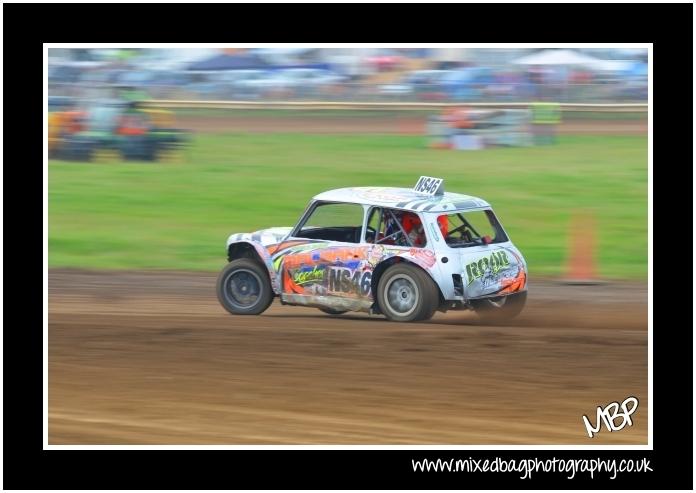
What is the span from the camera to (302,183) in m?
20.9

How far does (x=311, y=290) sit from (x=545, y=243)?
23.1 feet

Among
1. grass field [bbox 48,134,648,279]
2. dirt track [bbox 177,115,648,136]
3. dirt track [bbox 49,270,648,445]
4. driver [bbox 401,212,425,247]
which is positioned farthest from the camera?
dirt track [bbox 177,115,648,136]

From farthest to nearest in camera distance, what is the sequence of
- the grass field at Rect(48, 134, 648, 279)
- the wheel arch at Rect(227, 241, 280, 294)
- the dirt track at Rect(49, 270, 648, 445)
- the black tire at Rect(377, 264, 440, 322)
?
the grass field at Rect(48, 134, 648, 279), the wheel arch at Rect(227, 241, 280, 294), the black tire at Rect(377, 264, 440, 322), the dirt track at Rect(49, 270, 648, 445)

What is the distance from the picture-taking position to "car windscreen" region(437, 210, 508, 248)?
11.1 m

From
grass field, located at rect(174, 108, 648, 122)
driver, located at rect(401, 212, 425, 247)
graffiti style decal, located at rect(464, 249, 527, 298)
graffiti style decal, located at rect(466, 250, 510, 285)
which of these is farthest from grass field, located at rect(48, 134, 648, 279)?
driver, located at rect(401, 212, 425, 247)

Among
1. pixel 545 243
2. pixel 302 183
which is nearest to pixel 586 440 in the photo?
pixel 545 243

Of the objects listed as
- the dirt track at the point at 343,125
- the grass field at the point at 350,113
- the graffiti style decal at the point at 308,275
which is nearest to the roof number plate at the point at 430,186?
the graffiti style decal at the point at 308,275

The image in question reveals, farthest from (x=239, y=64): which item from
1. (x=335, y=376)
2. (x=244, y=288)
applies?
(x=335, y=376)

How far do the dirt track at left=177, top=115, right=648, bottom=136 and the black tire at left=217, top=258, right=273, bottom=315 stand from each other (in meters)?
12.9

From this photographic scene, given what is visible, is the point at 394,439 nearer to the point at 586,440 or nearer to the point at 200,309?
the point at 586,440

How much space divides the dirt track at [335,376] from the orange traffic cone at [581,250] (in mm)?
2223

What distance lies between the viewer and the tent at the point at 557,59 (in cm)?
2620

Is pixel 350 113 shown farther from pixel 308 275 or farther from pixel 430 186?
pixel 308 275

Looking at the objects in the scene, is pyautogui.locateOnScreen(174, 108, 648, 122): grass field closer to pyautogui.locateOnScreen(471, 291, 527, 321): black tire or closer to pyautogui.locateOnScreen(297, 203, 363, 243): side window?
pyautogui.locateOnScreen(297, 203, 363, 243): side window
